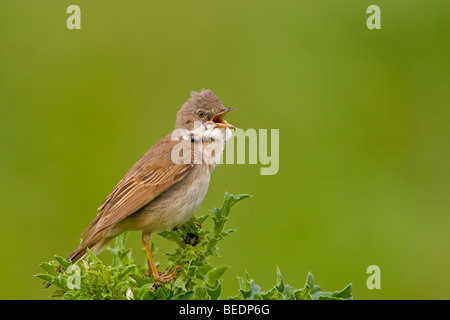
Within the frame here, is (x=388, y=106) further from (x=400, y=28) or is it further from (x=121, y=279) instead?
(x=121, y=279)

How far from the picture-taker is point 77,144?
7180mm

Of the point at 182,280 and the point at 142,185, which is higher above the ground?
the point at 142,185

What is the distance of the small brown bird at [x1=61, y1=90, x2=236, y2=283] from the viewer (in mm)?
4293

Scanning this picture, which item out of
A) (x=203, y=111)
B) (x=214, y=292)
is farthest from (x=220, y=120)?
(x=214, y=292)

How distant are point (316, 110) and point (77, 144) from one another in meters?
2.56

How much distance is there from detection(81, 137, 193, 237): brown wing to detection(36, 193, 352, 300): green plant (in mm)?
452

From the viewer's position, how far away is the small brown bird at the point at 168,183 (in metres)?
4.29

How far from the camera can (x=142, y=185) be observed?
449 cm

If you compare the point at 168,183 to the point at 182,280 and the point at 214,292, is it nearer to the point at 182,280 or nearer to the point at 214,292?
the point at 182,280

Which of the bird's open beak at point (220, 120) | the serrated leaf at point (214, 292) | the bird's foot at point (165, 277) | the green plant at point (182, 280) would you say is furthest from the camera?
the bird's open beak at point (220, 120)

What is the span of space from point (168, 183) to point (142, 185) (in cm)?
17

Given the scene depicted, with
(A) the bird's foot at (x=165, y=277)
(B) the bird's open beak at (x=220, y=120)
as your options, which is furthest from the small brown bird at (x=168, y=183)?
(A) the bird's foot at (x=165, y=277)

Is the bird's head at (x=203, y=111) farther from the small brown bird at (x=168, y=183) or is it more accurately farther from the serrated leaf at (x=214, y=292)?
the serrated leaf at (x=214, y=292)

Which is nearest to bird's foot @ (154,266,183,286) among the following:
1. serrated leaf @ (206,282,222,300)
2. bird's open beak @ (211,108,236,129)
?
serrated leaf @ (206,282,222,300)
